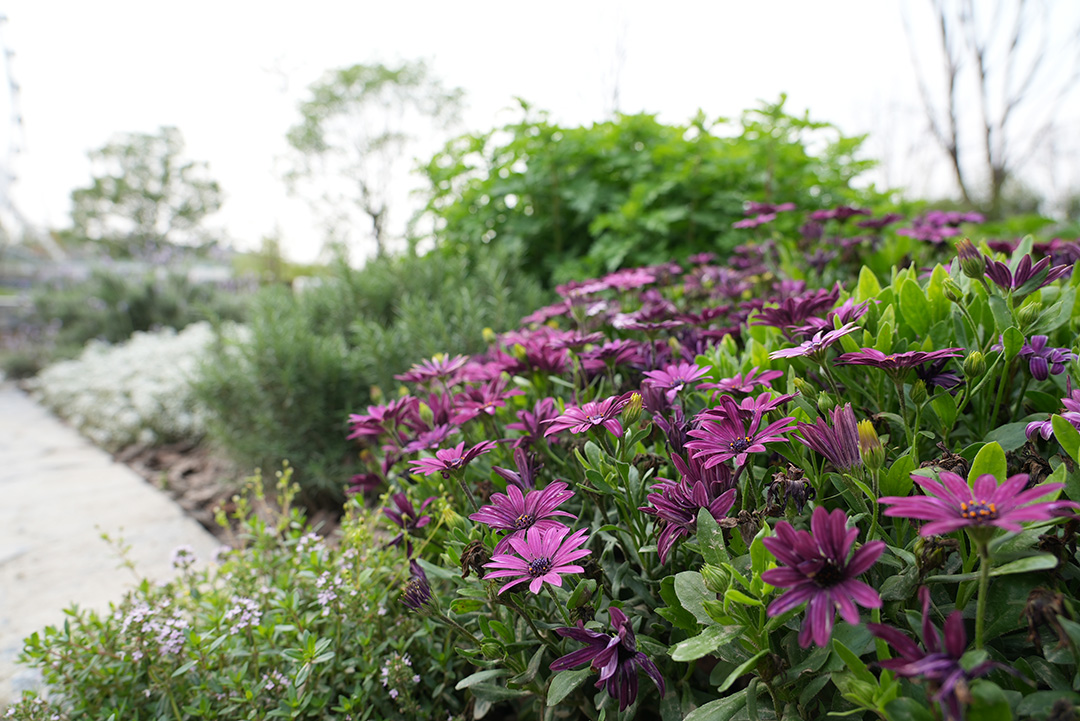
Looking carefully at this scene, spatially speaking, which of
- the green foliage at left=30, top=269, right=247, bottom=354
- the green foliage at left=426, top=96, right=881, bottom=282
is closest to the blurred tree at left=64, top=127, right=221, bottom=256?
the green foliage at left=30, top=269, right=247, bottom=354

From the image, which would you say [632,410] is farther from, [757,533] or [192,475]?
[192,475]

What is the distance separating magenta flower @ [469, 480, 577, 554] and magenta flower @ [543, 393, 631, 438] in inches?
4.5

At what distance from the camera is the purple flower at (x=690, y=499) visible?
2.80 ft

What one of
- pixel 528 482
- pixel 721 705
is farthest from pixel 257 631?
pixel 721 705

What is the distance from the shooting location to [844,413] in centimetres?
80

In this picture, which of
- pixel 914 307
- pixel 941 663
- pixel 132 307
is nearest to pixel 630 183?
pixel 914 307

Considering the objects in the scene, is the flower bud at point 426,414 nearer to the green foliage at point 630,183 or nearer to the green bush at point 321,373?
the green bush at point 321,373

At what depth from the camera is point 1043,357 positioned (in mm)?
925

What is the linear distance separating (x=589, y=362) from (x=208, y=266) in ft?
115

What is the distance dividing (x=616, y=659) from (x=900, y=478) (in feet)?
1.70

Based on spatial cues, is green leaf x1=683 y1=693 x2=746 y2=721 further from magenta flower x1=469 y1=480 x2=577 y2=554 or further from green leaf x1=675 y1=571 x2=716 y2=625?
magenta flower x1=469 y1=480 x2=577 y2=554

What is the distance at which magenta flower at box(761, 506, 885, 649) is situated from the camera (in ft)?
2.02

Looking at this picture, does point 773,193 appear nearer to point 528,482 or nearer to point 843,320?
point 843,320

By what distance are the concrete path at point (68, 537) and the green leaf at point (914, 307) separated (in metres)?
2.03
